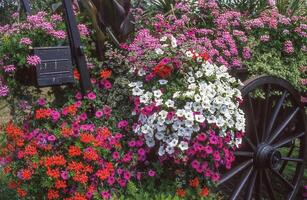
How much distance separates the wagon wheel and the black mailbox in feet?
3.69

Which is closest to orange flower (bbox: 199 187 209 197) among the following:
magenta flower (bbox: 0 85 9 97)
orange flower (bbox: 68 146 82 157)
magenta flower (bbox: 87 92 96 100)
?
orange flower (bbox: 68 146 82 157)

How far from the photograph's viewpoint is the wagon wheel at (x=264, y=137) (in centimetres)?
327

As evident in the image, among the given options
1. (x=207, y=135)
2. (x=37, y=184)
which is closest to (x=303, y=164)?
(x=207, y=135)

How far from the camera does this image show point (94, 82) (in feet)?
10.5

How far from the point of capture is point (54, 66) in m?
2.93

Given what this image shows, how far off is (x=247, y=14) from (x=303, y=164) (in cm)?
144

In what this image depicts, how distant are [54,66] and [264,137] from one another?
1549 millimetres

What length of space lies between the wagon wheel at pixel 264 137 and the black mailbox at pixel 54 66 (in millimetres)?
1126

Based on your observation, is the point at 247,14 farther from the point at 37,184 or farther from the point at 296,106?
the point at 37,184

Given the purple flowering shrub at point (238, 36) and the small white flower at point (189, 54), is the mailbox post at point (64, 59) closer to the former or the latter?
the purple flowering shrub at point (238, 36)

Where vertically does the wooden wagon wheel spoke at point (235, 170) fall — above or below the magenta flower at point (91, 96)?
below

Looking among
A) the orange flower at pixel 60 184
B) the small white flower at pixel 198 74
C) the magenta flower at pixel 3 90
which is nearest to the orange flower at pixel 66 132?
the orange flower at pixel 60 184

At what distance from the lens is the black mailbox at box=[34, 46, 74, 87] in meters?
2.90

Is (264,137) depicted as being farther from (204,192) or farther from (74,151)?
(74,151)
